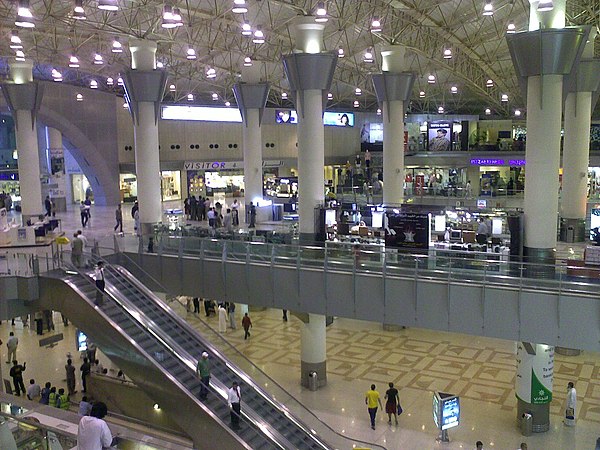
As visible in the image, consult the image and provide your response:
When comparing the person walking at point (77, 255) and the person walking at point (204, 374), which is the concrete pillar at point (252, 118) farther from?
the person walking at point (204, 374)

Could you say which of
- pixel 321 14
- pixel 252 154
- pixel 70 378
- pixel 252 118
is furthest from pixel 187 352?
pixel 252 118

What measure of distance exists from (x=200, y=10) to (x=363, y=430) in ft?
66.1

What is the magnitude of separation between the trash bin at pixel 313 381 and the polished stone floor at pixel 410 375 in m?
0.26

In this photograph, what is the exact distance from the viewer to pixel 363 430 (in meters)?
17.6

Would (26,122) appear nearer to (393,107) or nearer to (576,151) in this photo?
(393,107)

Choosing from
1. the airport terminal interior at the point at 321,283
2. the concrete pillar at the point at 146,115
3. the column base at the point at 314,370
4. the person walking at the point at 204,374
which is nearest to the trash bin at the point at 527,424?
the airport terminal interior at the point at 321,283

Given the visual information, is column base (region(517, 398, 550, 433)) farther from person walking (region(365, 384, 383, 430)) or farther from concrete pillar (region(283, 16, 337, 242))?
concrete pillar (region(283, 16, 337, 242))

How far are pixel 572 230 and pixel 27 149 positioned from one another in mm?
25658

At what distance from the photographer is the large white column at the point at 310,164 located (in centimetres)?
2217

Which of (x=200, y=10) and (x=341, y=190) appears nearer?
(x=200, y=10)

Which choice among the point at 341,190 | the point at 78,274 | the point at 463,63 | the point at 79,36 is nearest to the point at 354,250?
the point at 78,274

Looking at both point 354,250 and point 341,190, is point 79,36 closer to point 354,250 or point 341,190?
point 341,190

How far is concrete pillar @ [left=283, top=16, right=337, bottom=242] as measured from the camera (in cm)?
2166

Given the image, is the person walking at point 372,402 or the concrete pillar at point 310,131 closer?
the person walking at point 372,402
